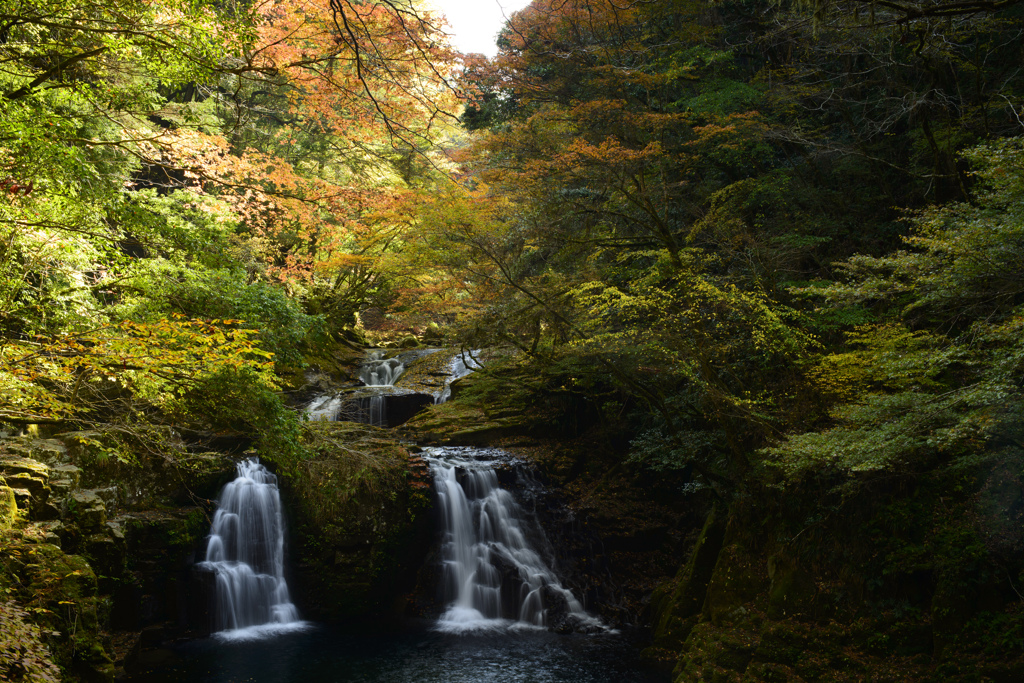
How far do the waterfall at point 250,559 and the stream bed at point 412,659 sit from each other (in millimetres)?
530

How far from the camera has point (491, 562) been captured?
11039 mm

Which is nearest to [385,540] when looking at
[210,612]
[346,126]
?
[210,612]

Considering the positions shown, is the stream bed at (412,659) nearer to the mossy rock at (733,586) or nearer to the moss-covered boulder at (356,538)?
the moss-covered boulder at (356,538)

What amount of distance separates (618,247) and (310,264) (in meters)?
8.32

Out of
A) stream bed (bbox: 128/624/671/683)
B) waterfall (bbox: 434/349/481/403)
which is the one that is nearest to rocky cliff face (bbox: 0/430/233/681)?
stream bed (bbox: 128/624/671/683)

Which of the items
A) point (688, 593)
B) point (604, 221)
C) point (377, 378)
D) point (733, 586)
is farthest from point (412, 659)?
point (377, 378)

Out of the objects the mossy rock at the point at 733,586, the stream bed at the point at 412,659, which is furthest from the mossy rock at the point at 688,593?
the stream bed at the point at 412,659

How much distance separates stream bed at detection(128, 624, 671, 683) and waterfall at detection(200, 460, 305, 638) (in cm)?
53

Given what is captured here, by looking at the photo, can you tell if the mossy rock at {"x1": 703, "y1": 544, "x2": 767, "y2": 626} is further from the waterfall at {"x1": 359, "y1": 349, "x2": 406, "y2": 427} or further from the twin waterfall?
the waterfall at {"x1": 359, "y1": 349, "x2": 406, "y2": 427}

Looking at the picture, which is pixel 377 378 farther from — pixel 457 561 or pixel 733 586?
pixel 733 586

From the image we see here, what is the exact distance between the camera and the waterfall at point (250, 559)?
960cm

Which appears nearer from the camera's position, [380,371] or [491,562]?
[491,562]

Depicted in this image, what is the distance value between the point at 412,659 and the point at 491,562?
2.74m

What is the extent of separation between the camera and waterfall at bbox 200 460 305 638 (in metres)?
9.60
